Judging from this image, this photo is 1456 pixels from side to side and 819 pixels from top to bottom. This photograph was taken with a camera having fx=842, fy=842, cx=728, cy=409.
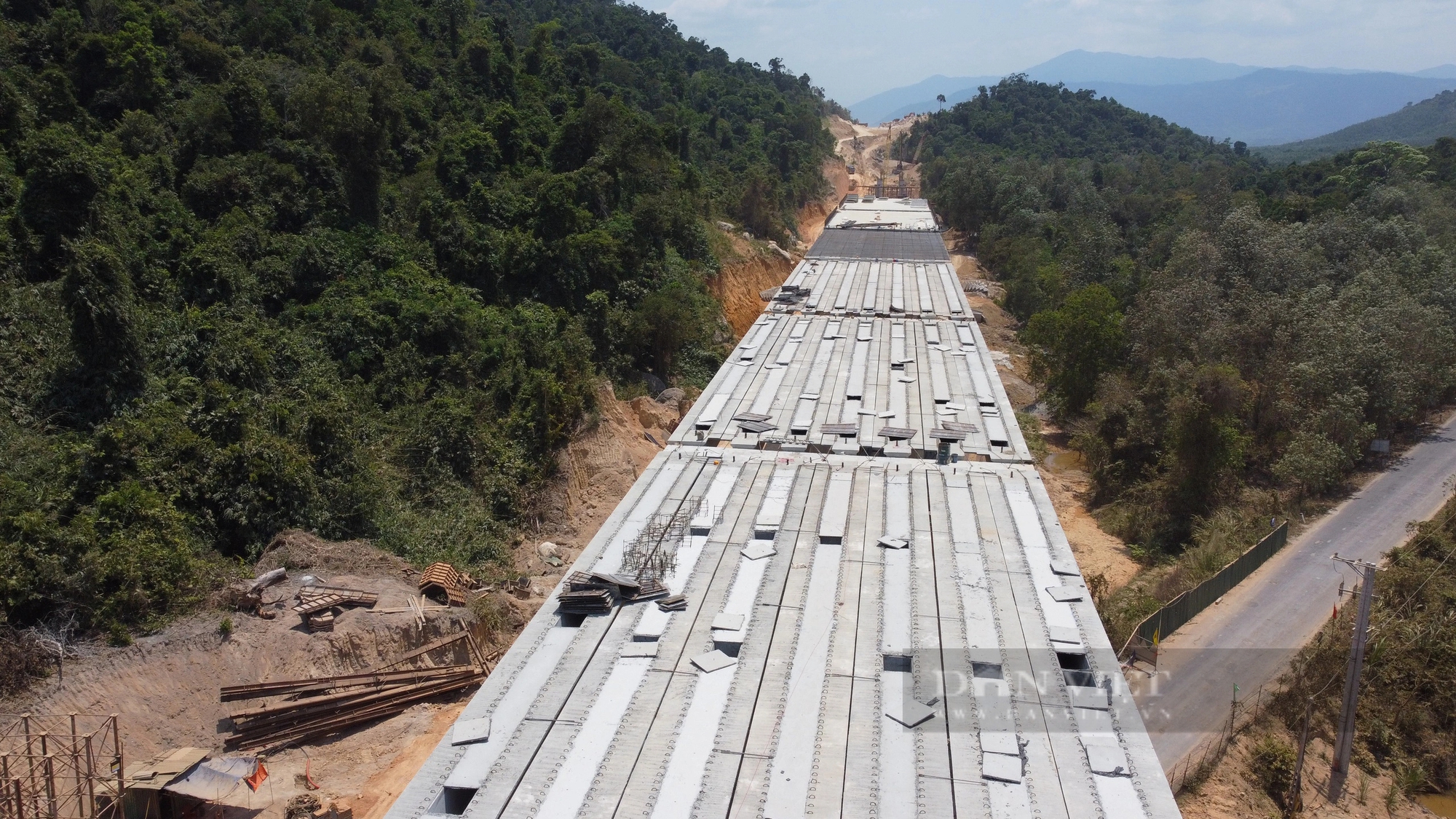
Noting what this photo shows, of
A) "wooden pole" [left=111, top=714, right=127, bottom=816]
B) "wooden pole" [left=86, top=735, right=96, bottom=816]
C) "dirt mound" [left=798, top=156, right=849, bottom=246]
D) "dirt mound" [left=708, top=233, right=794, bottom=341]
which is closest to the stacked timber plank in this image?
"wooden pole" [left=111, top=714, right=127, bottom=816]

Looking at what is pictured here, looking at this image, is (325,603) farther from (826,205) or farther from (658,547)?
(826,205)

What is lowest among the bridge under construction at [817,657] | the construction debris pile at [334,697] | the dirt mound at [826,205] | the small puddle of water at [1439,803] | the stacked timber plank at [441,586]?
the small puddle of water at [1439,803]

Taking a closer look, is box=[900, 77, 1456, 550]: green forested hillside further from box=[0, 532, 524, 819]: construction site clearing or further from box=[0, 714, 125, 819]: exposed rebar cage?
box=[0, 714, 125, 819]: exposed rebar cage

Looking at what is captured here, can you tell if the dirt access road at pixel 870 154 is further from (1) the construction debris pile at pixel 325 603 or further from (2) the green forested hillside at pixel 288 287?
(1) the construction debris pile at pixel 325 603

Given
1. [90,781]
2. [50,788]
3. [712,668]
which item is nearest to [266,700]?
[90,781]

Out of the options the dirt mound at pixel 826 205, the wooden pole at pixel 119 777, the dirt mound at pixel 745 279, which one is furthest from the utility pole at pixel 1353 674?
the dirt mound at pixel 826 205

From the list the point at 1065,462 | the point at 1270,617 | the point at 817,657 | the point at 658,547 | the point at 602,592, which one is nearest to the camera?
the point at 817,657
